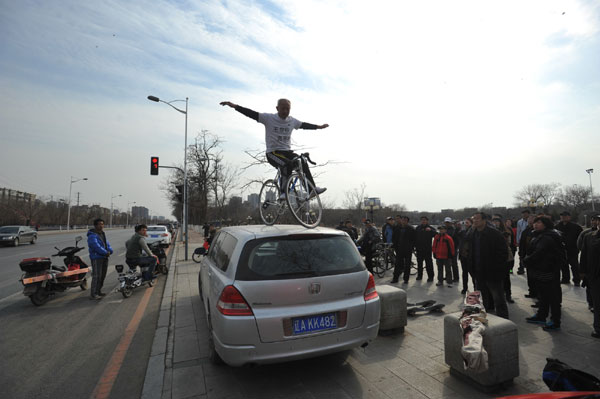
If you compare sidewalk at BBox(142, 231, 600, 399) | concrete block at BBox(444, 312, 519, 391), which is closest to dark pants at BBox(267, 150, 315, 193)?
sidewalk at BBox(142, 231, 600, 399)

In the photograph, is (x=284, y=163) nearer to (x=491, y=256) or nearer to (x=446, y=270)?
(x=491, y=256)

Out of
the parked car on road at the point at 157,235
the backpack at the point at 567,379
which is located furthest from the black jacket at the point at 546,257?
the parked car on road at the point at 157,235

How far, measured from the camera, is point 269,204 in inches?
242

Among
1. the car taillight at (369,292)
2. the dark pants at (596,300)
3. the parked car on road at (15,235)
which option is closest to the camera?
the car taillight at (369,292)

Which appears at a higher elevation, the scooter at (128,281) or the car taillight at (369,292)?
the car taillight at (369,292)

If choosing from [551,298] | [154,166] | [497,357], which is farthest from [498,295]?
[154,166]

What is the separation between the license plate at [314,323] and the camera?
9.77 feet

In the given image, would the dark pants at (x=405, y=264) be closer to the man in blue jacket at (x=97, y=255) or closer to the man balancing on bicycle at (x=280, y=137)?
the man balancing on bicycle at (x=280, y=137)

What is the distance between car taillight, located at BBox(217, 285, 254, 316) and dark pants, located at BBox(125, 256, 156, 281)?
256 inches

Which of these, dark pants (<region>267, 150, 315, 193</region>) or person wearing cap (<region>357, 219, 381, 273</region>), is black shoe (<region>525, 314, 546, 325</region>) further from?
person wearing cap (<region>357, 219, 381, 273</region>)

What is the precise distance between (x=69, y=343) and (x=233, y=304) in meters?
3.57

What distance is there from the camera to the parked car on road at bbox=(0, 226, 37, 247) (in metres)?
20.3

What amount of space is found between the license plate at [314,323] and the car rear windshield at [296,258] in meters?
0.42

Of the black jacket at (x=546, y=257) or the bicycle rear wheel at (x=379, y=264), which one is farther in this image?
the bicycle rear wheel at (x=379, y=264)
